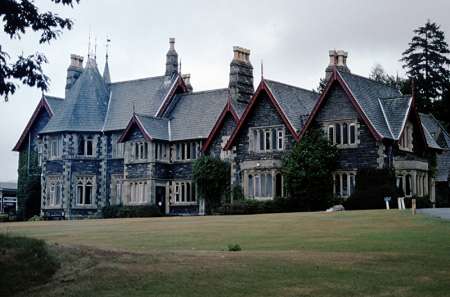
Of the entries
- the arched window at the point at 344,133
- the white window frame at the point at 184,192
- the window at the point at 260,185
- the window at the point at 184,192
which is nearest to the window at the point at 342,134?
the arched window at the point at 344,133

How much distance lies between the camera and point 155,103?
64.8 meters

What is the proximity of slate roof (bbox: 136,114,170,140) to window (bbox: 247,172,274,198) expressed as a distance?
9.94 meters

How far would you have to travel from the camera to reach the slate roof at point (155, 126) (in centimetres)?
5916

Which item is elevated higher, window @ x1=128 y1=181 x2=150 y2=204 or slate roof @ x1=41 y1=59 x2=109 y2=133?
slate roof @ x1=41 y1=59 x2=109 y2=133

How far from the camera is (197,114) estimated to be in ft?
203

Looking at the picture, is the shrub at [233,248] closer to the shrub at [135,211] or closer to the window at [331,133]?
the window at [331,133]

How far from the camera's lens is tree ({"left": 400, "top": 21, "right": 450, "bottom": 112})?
283 ft

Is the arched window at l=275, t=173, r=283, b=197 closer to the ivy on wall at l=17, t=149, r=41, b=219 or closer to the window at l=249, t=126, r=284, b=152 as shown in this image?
the window at l=249, t=126, r=284, b=152

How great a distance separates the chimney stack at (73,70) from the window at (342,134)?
98.4 ft

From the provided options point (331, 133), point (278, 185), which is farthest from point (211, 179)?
point (331, 133)

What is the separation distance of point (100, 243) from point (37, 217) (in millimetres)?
37790

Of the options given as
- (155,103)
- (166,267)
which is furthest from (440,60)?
(166,267)

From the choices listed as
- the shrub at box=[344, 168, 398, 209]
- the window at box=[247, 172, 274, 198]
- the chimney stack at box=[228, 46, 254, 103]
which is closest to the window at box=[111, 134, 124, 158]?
the chimney stack at box=[228, 46, 254, 103]

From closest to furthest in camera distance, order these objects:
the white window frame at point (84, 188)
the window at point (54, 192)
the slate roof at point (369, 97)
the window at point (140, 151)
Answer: the slate roof at point (369, 97) < the window at point (140, 151) < the white window frame at point (84, 188) < the window at point (54, 192)
